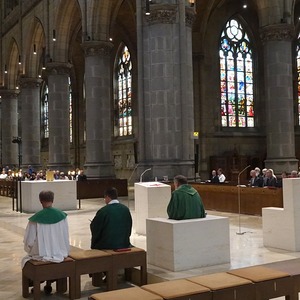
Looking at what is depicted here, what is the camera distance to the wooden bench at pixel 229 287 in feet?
16.1

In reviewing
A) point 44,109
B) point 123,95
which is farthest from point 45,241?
point 44,109

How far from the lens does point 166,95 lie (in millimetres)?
17594

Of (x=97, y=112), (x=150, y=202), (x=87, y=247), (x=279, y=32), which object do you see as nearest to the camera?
(x=87, y=247)

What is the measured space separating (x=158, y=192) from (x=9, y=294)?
15.3 feet

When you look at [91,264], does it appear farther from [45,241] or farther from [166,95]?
[166,95]

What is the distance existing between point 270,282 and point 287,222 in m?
3.66

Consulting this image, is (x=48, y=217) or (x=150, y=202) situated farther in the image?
(x=150, y=202)

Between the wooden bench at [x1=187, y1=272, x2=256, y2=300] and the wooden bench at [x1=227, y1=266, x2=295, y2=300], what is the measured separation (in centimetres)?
9

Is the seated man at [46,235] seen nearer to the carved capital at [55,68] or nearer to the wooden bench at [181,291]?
Result: the wooden bench at [181,291]

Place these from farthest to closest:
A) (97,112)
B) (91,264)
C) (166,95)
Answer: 1. (97,112)
2. (166,95)
3. (91,264)

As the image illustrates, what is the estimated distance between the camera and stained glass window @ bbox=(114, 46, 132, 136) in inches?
1358

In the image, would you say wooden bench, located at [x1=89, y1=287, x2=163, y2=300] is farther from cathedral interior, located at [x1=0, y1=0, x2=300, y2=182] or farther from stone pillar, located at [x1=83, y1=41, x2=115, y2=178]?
stone pillar, located at [x1=83, y1=41, x2=115, y2=178]

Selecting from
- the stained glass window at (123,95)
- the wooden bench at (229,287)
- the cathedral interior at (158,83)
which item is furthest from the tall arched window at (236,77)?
the wooden bench at (229,287)

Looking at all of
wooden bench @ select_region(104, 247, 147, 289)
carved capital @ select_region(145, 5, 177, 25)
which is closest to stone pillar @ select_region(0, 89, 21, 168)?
carved capital @ select_region(145, 5, 177, 25)
